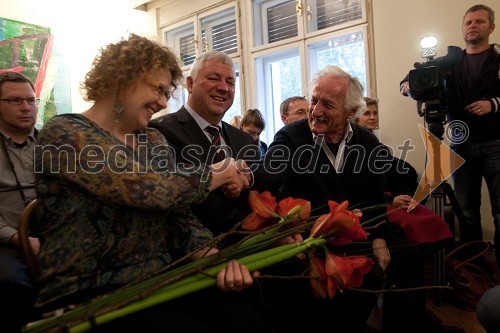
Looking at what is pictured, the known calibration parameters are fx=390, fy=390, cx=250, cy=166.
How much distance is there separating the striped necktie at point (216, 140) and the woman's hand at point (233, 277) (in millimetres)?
748

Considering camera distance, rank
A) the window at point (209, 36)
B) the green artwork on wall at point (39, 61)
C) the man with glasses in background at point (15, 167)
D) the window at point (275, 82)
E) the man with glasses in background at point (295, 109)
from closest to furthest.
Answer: the man with glasses in background at point (15, 167) → the man with glasses in background at point (295, 109) → the green artwork on wall at point (39, 61) → the window at point (275, 82) → the window at point (209, 36)

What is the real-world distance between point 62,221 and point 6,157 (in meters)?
1.17

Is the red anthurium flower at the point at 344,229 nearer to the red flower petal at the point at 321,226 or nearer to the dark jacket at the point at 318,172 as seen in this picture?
the red flower petal at the point at 321,226

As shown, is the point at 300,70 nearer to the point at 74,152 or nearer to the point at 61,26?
the point at 61,26

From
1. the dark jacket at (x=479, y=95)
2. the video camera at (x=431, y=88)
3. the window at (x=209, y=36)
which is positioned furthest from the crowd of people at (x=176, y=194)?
the window at (x=209, y=36)

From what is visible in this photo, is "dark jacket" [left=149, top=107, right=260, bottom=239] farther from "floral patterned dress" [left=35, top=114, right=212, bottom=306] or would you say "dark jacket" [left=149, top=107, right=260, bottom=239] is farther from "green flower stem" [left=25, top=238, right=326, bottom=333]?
"green flower stem" [left=25, top=238, right=326, bottom=333]

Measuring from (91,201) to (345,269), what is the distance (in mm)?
617

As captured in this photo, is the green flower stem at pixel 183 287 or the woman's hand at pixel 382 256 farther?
the woman's hand at pixel 382 256

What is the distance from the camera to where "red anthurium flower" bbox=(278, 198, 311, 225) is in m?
1.00

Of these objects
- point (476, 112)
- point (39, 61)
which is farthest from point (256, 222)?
point (39, 61)

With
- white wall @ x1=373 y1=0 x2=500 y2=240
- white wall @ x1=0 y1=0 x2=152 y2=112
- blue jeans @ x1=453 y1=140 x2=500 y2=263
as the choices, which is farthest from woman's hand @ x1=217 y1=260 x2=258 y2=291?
white wall @ x1=0 y1=0 x2=152 y2=112

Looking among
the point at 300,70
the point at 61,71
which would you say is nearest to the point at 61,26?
the point at 61,71

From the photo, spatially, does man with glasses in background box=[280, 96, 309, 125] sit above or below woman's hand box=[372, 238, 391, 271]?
above

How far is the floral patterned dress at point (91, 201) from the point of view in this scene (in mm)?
907
